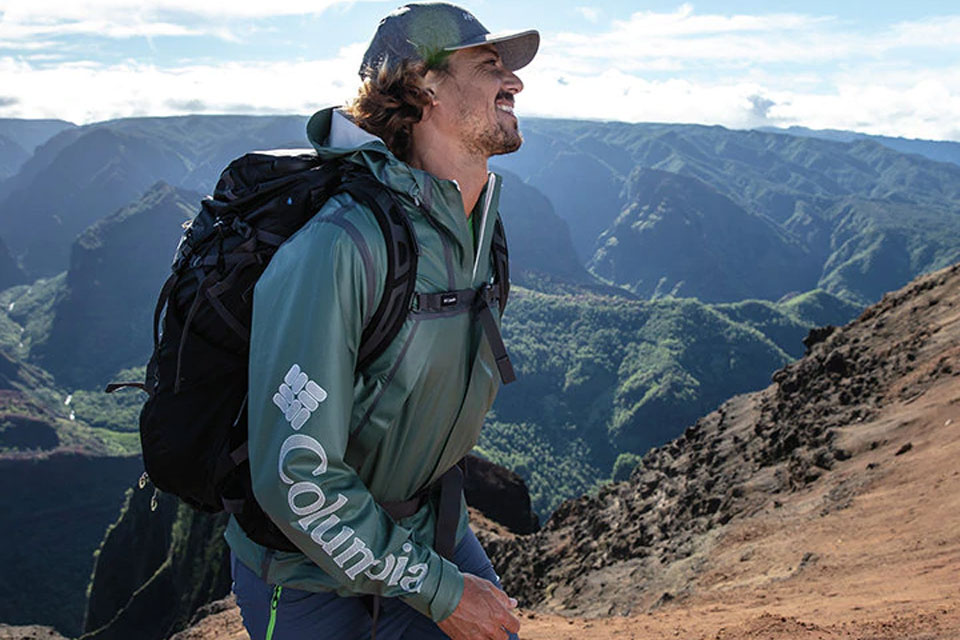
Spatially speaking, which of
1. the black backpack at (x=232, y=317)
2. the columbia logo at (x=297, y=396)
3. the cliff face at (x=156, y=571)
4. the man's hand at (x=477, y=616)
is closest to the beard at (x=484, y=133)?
the black backpack at (x=232, y=317)

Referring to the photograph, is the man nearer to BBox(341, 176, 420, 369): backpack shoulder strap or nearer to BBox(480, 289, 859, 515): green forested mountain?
BBox(341, 176, 420, 369): backpack shoulder strap

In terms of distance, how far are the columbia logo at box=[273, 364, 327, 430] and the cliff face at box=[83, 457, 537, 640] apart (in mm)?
19114

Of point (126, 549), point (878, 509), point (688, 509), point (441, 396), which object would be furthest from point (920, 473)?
point (126, 549)

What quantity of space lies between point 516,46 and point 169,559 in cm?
4045

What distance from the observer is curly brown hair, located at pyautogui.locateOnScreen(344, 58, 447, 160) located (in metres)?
2.87

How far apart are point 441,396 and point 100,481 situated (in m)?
115

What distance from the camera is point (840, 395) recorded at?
1967 cm

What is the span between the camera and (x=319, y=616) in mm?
2693

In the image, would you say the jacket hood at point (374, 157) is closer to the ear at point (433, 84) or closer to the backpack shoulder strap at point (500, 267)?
the ear at point (433, 84)

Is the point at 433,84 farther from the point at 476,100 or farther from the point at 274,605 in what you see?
the point at 274,605

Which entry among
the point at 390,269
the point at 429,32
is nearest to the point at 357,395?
the point at 390,269

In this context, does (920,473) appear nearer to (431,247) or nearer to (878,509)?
(878,509)

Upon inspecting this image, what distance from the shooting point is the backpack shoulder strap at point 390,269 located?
2396 millimetres

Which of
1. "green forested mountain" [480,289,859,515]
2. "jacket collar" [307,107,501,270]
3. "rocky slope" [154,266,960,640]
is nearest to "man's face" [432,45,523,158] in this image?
"jacket collar" [307,107,501,270]
